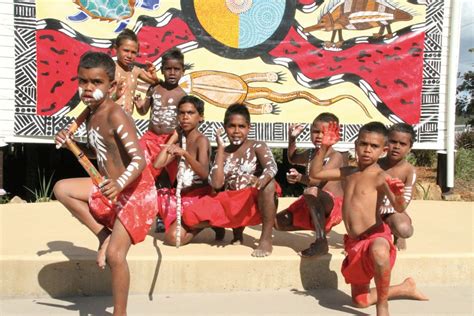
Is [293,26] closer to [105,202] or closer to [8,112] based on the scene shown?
[8,112]

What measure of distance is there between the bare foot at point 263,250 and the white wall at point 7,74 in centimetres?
370

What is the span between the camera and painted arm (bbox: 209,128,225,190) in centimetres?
372

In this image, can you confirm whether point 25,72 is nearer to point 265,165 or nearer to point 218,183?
point 218,183

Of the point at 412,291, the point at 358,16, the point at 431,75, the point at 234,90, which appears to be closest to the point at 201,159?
the point at 412,291

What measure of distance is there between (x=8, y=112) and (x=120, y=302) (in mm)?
3968

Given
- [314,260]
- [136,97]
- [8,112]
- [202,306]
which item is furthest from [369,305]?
[8,112]

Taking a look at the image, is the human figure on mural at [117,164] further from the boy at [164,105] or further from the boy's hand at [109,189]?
the boy at [164,105]

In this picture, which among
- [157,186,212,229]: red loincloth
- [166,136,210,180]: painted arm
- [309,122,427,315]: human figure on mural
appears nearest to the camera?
[309,122,427,315]: human figure on mural

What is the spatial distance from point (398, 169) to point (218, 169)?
1271 mm

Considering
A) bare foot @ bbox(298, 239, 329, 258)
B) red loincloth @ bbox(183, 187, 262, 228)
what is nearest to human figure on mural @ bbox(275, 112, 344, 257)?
bare foot @ bbox(298, 239, 329, 258)

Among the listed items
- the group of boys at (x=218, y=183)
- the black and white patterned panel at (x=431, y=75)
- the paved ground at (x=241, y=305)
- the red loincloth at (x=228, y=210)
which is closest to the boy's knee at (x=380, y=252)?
the group of boys at (x=218, y=183)

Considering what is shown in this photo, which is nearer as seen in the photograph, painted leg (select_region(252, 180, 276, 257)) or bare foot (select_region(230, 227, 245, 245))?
painted leg (select_region(252, 180, 276, 257))

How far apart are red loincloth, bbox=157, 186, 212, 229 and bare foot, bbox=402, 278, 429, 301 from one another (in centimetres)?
154

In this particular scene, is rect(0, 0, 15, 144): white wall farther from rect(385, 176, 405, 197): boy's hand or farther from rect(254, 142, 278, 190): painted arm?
rect(385, 176, 405, 197): boy's hand
